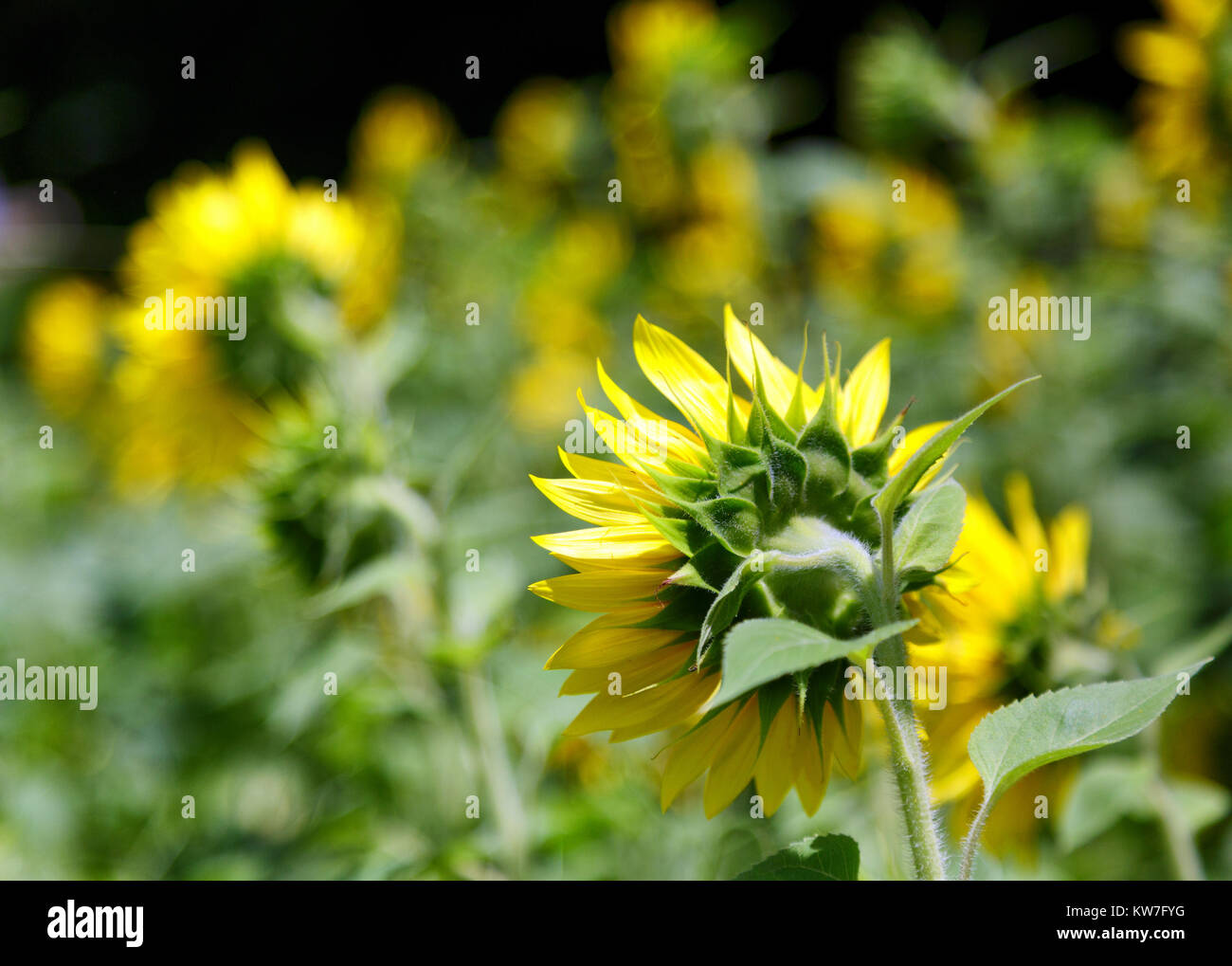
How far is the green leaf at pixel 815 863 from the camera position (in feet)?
2.01

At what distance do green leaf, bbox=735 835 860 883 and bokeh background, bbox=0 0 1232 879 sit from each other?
223 millimetres

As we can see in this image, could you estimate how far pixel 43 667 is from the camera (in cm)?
191

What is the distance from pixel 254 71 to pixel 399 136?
1230 millimetres

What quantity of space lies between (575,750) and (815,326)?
1126 mm

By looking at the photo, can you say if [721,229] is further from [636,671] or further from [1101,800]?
[636,671]

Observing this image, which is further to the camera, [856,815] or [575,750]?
[575,750]

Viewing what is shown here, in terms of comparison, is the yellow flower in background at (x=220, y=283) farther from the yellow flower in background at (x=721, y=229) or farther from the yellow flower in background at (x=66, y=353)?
the yellow flower in background at (x=66, y=353)

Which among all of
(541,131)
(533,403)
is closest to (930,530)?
(533,403)

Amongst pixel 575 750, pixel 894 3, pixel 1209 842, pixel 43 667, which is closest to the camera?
pixel 1209 842

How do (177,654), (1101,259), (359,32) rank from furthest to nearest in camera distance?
(359,32)
(1101,259)
(177,654)

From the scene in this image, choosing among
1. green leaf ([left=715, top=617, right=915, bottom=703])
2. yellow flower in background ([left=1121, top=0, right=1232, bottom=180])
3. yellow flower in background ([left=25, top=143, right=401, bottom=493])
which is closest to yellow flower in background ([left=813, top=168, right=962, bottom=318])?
yellow flower in background ([left=1121, top=0, right=1232, bottom=180])

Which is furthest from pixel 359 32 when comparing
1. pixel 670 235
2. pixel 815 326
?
pixel 815 326

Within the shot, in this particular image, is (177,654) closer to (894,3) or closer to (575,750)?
(575,750)

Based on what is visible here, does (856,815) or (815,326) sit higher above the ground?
(815,326)
